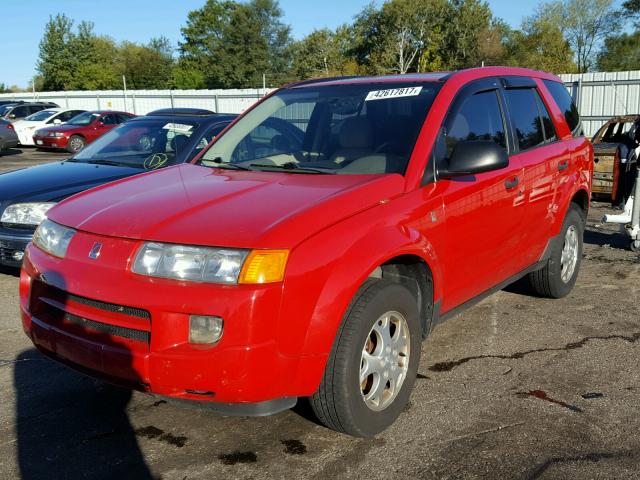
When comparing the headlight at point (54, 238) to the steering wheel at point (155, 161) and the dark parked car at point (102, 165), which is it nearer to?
the dark parked car at point (102, 165)

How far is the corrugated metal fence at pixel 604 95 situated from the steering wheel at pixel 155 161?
18120 millimetres

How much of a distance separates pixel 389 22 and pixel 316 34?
1268 cm

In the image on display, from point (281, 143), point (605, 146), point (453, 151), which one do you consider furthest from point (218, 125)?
point (605, 146)

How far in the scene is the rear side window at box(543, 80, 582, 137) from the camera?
5.51 metres

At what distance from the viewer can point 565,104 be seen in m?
5.67

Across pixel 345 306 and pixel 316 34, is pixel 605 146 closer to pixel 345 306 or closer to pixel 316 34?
pixel 345 306

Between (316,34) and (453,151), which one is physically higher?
(316,34)

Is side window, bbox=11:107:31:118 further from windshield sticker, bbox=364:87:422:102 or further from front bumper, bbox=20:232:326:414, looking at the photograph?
front bumper, bbox=20:232:326:414

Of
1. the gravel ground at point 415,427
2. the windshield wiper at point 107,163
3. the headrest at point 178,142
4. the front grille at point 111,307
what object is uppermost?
the headrest at point 178,142

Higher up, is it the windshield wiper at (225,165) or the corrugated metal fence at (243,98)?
the corrugated metal fence at (243,98)

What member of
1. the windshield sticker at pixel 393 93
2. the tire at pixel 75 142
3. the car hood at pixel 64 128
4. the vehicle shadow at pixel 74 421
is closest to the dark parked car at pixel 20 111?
the car hood at pixel 64 128

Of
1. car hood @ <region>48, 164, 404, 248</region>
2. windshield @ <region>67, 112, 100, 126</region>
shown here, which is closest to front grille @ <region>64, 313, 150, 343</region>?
car hood @ <region>48, 164, 404, 248</region>

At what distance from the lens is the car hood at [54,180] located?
5.86m

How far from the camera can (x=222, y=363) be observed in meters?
2.71
